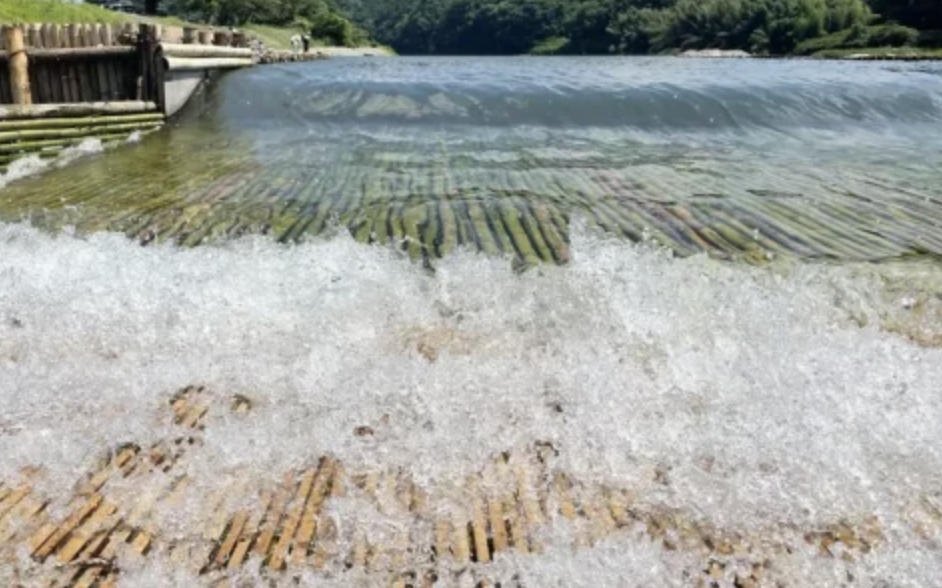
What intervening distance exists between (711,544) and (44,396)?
348 centimetres

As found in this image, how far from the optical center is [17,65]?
11.0 m

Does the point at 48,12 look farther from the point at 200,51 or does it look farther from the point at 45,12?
the point at 200,51

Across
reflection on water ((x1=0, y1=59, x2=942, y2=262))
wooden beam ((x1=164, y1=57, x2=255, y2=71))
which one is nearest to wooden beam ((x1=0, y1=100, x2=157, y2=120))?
reflection on water ((x1=0, y1=59, x2=942, y2=262))

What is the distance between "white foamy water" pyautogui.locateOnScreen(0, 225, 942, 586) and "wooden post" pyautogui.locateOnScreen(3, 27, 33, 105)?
18.9ft

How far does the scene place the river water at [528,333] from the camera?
11.2 ft

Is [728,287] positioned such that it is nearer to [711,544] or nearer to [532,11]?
[711,544]

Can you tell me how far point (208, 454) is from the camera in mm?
3629

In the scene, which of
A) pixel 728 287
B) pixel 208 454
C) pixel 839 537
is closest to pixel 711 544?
pixel 839 537

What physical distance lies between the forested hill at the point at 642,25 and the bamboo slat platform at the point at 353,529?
67096 mm

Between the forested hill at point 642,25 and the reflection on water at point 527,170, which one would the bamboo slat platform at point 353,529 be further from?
the forested hill at point 642,25

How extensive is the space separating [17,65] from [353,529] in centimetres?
1085

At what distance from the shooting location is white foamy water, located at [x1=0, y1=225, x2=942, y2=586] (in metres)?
3.38

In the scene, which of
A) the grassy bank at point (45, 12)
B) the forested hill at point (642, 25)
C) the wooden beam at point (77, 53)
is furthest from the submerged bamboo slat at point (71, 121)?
the forested hill at point (642, 25)

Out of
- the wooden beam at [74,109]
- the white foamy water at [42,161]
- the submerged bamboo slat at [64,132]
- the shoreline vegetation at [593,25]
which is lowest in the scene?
the white foamy water at [42,161]
